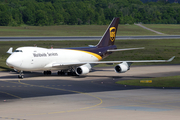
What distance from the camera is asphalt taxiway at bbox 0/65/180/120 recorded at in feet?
85.4

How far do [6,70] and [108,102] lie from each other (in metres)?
34.9

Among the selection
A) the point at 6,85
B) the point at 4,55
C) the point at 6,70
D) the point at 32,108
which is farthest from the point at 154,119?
the point at 4,55

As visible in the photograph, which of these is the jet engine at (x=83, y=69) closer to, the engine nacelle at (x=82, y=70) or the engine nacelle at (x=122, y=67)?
the engine nacelle at (x=82, y=70)

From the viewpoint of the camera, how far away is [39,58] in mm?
51312

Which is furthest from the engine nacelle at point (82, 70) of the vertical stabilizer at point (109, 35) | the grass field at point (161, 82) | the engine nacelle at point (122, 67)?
the vertical stabilizer at point (109, 35)

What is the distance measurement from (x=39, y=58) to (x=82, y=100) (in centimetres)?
1988

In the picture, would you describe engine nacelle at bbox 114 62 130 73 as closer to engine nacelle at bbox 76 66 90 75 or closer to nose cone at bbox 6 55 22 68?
engine nacelle at bbox 76 66 90 75

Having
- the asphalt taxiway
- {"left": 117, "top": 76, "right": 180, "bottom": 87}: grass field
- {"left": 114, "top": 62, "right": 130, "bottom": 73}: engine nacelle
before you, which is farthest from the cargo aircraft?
{"left": 117, "top": 76, "right": 180, "bottom": 87}: grass field

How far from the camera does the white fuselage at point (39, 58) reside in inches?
1938

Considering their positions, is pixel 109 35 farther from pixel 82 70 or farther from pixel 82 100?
pixel 82 100

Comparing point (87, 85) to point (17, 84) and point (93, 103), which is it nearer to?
point (17, 84)

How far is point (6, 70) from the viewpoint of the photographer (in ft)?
204

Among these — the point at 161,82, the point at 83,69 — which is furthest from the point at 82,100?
the point at 83,69

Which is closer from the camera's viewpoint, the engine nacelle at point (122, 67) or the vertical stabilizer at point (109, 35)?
the engine nacelle at point (122, 67)
